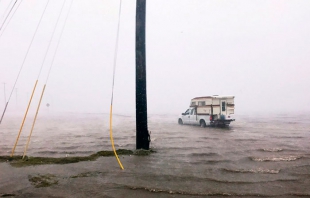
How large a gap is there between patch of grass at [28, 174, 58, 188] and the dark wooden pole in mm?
3356

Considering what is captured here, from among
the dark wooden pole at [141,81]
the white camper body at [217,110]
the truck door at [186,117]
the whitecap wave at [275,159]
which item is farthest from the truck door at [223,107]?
the dark wooden pole at [141,81]

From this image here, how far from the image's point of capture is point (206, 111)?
2116 centimetres

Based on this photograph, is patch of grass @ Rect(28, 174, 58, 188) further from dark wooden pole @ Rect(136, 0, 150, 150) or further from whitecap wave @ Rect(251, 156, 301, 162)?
whitecap wave @ Rect(251, 156, 301, 162)

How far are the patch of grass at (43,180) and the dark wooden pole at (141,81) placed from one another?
3.36m

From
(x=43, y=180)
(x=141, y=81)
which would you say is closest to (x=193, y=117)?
(x=141, y=81)

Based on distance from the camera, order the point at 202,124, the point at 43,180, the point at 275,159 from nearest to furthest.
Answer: the point at 43,180, the point at 275,159, the point at 202,124

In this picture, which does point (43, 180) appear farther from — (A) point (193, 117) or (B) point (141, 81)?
(A) point (193, 117)

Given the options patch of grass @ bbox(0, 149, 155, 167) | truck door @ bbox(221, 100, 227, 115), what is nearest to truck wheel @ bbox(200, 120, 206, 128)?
truck door @ bbox(221, 100, 227, 115)

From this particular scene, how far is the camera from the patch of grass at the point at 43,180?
5242mm

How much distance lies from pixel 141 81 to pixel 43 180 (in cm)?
430

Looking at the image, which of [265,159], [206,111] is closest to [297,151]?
[265,159]

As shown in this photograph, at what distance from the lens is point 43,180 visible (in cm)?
550

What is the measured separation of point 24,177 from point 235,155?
257 inches

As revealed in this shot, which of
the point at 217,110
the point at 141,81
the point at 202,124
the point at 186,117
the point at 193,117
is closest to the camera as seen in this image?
the point at 141,81
